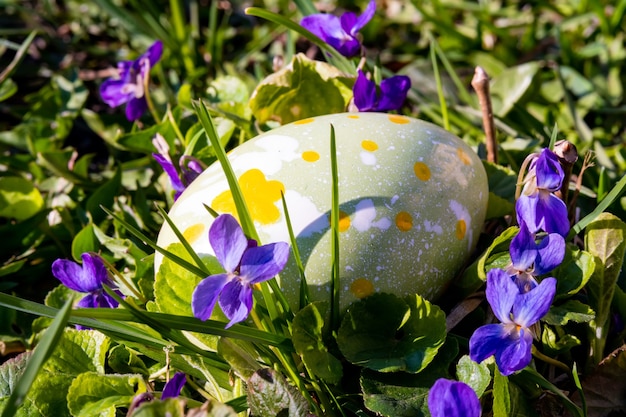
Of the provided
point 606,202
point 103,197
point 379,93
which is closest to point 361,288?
point 606,202

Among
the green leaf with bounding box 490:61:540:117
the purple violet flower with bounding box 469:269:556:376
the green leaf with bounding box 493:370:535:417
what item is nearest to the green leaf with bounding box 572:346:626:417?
the green leaf with bounding box 493:370:535:417

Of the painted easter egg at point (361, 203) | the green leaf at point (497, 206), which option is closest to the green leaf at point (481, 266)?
the painted easter egg at point (361, 203)

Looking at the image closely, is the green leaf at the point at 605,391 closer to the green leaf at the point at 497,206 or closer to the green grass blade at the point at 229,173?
the green leaf at the point at 497,206

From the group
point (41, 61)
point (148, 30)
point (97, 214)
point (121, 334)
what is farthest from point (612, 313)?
point (41, 61)

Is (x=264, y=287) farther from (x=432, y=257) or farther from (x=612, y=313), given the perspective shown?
(x=612, y=313)

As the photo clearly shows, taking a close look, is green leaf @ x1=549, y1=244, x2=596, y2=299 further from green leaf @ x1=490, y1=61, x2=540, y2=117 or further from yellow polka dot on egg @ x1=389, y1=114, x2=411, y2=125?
green leaf @ x1=490, y1=61, x2=540, y2=117
